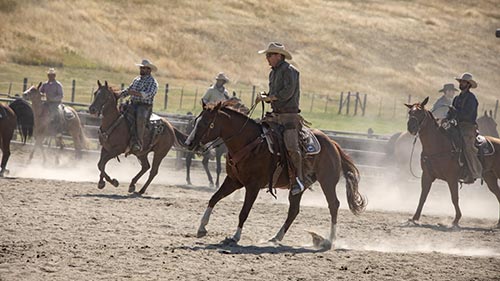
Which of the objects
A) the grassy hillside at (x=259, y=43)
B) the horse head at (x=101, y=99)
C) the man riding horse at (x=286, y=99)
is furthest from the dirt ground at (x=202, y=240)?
the grassy hillside at (x=259, y=43)

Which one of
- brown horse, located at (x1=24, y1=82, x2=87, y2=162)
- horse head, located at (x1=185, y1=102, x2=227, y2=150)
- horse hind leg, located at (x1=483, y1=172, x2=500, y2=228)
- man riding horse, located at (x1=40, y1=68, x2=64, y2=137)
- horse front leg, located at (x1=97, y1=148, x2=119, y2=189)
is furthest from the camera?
man riding horse, located at (x1=40, y1=68, x2=64, y2=137)

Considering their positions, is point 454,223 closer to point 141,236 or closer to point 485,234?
point 485,234

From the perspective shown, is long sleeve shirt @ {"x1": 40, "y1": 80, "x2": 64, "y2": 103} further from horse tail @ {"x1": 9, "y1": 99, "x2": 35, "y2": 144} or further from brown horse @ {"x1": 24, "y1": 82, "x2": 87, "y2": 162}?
horse tail @ {"x1": 9, "y1": 99, "x2": 35, "y2": 144}

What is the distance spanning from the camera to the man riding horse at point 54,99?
2295 cm

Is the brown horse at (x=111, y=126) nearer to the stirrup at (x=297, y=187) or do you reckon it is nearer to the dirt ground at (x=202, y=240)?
the dirt ground at (x=202, y=240)

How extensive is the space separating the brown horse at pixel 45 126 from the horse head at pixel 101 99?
16.7 ft

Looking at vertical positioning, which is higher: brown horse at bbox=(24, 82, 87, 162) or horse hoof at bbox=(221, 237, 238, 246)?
horse hoof at bbox=(221, 237, 238, 246)

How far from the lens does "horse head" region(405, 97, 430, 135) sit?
1598cm

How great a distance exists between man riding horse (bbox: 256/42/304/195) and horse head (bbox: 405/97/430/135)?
4087mm

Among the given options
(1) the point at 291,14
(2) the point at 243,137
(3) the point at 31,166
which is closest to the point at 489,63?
(1) the point at 291,14

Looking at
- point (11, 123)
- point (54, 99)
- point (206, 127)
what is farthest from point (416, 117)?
point (54, 99)

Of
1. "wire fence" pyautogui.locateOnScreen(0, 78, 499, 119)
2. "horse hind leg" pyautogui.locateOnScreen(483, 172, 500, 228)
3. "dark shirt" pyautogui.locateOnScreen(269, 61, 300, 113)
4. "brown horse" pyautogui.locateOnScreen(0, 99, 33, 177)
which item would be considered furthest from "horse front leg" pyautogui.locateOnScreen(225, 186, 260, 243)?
"wire fence" pyautogui.locateOnScreen(0, 78, 499, 119)

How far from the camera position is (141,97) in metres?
17.8

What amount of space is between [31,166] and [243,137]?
11701 millimetres
